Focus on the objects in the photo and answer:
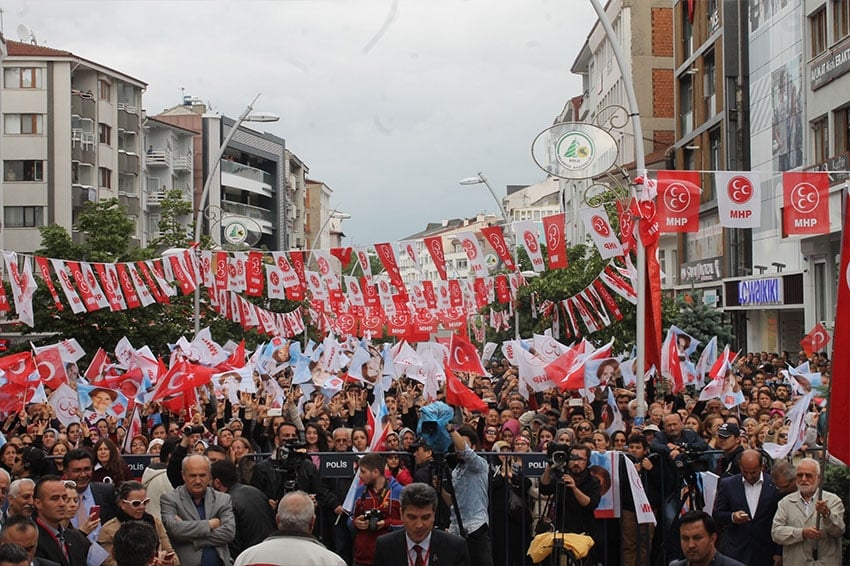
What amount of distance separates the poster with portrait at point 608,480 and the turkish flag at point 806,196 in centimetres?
815

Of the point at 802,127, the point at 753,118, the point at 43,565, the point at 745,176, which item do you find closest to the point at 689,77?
the point at 753,118

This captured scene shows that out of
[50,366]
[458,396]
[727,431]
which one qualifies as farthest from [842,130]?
[727,431]

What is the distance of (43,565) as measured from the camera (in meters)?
7.37

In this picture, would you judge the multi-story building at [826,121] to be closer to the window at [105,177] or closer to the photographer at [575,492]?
the photographer at [575,492]

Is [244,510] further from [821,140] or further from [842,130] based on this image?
[821,140]

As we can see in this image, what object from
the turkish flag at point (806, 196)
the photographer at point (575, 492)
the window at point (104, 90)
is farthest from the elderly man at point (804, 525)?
the window at point (104, 90)

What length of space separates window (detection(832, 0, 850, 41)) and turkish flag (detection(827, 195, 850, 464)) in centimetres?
2537

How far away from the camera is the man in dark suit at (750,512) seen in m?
10.4

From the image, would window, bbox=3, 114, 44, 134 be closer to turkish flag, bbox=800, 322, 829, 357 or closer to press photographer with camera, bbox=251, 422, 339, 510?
turkish flag, bbox=800, 322, 829, 357

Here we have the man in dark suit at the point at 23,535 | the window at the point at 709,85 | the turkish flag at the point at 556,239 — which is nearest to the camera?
the man in dark suit at the point at 23,535

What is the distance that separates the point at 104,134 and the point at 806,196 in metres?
58.0

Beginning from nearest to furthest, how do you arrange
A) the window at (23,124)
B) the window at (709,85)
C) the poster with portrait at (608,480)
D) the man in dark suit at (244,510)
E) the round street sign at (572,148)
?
the man in dark suit at (244,510) < the poster with portrait at (608,480) < the round street sign at (572,148) < the window at (709,85) < the window at (23,124)

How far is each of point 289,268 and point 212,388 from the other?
7292mm

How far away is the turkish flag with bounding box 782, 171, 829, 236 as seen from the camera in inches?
728
